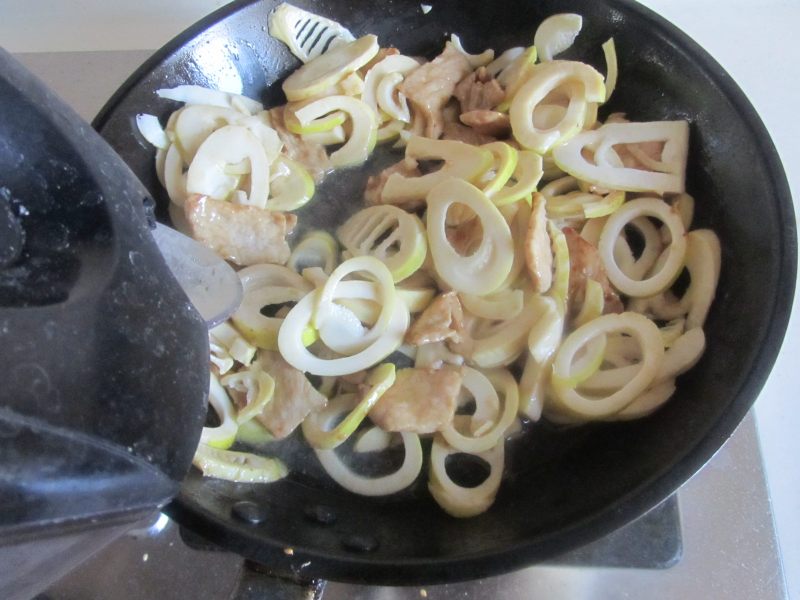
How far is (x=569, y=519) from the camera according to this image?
684 millimetres

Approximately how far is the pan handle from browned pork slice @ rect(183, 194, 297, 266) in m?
0.38

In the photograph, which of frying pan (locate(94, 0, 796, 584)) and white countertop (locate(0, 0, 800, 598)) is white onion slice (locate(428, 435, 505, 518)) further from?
white countertop (locate(0, 0, 800, 598))

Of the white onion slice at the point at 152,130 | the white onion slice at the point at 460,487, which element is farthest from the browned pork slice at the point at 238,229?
the white onion slice at the point at 460,487

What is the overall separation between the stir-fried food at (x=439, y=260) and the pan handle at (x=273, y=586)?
0.39 feet

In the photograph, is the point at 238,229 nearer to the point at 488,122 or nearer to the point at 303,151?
the point at 303,151

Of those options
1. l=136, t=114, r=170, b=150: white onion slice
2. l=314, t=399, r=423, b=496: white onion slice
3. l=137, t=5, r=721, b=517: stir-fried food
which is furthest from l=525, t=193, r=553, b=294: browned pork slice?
l=136, t=114, r=170, b=150: white onion slice

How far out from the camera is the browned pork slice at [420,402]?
795 millimetres

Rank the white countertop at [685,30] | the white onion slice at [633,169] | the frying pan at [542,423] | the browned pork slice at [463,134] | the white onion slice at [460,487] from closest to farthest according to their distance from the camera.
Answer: the frying pan at [542,423]
the white onion slice at [460,487]
the white onion slice at [633,169]
the browned pork slice at [463,134]
the white countertop at [685,30]

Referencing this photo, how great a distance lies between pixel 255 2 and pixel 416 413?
1.95 ft

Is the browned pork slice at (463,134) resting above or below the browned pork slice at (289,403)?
above

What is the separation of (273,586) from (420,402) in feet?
0.79

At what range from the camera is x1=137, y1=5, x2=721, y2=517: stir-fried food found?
811mm

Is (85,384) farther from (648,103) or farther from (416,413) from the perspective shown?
(648,103)

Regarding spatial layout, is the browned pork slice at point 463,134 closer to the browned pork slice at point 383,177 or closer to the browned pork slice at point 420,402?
the browned pork slice at point 383,177
